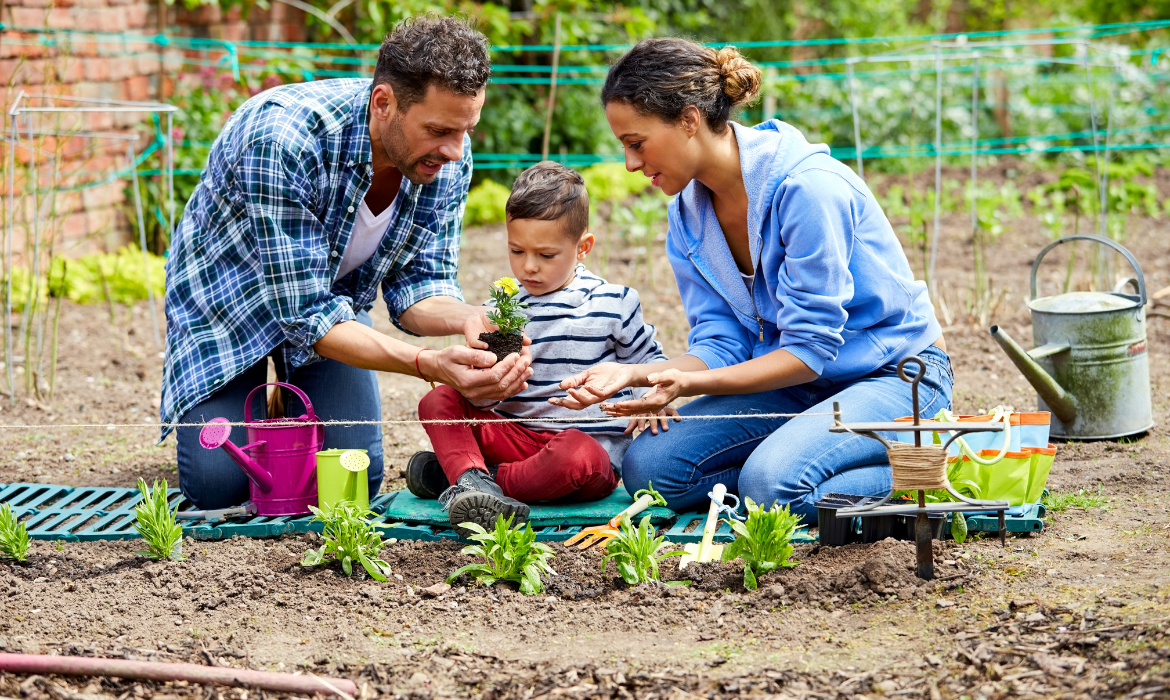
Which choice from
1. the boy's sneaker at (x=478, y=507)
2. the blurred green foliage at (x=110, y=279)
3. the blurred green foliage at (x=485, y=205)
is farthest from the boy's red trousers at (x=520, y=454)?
the blurred green foliage at (x=485, y=205)

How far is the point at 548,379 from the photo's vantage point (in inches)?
129

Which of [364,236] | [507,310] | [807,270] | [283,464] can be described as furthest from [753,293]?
[283,464]

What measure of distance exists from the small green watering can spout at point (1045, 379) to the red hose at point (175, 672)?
2.27 metres

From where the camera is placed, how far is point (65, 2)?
6.31m

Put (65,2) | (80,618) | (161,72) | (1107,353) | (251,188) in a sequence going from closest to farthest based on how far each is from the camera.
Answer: (80,618), (251,188), (1107,353), (65,2), (161,72)

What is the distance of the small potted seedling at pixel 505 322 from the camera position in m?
2.92

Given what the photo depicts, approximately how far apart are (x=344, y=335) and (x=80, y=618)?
101 cm

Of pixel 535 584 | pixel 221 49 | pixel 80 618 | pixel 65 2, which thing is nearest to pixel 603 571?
pixel 535 584

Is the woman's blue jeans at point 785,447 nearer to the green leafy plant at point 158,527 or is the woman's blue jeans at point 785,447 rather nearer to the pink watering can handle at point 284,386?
the pink watering can handle at point 284,386

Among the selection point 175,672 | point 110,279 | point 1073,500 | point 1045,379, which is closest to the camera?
point 175,672

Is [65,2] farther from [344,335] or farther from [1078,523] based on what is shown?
[1078,523]

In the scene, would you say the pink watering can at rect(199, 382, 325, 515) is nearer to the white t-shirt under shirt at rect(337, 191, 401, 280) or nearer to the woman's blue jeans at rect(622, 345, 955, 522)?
the white t-shirt under shirt at rect(337, 191, 401, 280)

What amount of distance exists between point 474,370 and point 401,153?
66cm

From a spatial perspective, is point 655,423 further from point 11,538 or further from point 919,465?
point 11,538
